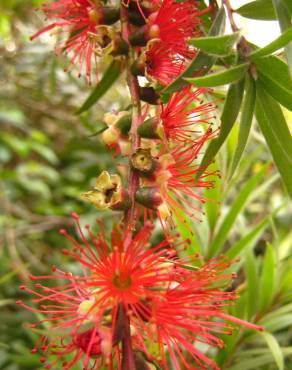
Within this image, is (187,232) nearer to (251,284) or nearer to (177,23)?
(251,284)

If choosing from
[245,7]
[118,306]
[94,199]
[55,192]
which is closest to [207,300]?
[118,306]

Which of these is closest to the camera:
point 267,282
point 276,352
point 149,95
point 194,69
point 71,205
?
point 194,69

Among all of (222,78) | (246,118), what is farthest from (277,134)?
(222,78)

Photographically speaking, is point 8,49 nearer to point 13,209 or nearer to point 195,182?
point 13,209

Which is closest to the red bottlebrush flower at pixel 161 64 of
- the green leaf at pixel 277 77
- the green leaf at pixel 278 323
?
the green leaf at pixel 277 77

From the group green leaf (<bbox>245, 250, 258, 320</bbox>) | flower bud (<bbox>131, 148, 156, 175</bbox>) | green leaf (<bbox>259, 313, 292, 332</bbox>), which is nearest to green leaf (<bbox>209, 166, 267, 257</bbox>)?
green leaf (<bbox>245, 250, 258, 320</bbox>)

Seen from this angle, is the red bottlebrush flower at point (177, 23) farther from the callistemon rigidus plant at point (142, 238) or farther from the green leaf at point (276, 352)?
the green leaf at point (276, 352)
